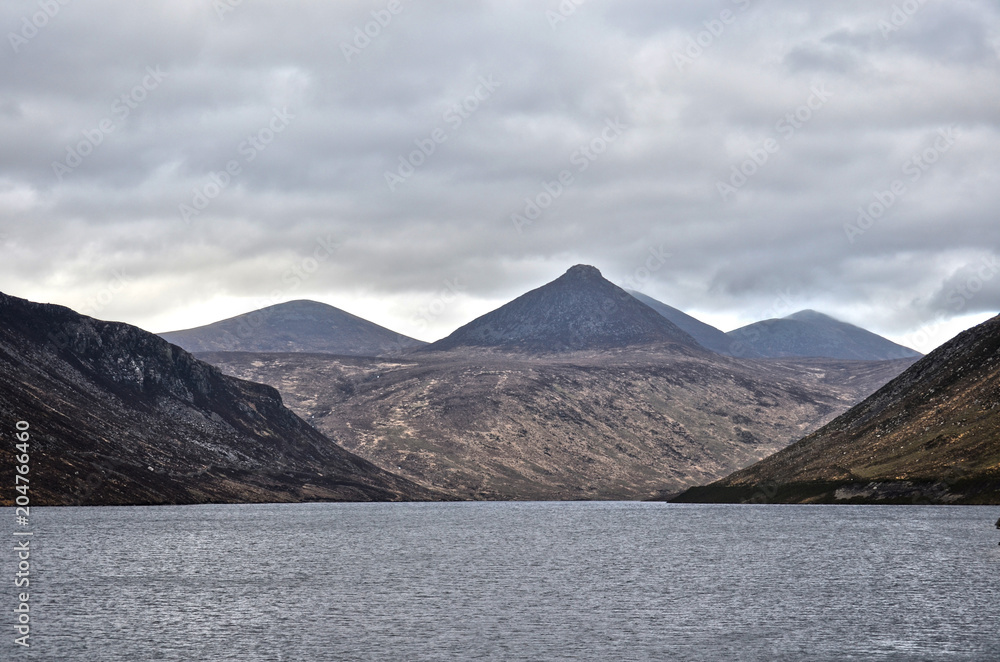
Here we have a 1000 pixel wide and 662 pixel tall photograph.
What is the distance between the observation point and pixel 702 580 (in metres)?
93.8

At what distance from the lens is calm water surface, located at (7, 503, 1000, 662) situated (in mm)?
58594

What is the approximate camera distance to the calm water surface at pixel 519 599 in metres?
58.6

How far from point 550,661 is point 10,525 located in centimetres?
14661

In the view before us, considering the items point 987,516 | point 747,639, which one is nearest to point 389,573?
point 747,639

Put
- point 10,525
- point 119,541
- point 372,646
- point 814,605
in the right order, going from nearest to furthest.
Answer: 1. point 372,646
2. point 814,605
3. point 119,541
4. point 10,525

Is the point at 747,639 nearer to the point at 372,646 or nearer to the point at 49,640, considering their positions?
the point at 372,646

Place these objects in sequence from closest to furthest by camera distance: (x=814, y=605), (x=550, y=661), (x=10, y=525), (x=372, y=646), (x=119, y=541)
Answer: (x=550, y=661)
(x=372, y=646)
(x=814, y=605)
(x=119, y=541)
(x=10, y=525)

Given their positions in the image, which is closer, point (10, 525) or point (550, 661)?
point (550, 661)

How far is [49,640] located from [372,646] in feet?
67.4

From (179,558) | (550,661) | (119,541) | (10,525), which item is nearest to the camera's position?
(550,661)

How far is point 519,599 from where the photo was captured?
80.6m

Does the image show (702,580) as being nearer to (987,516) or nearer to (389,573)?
(389,573)

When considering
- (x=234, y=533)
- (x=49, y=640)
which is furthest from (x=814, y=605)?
(x=234, y=533)

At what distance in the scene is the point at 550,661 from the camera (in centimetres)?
5488
